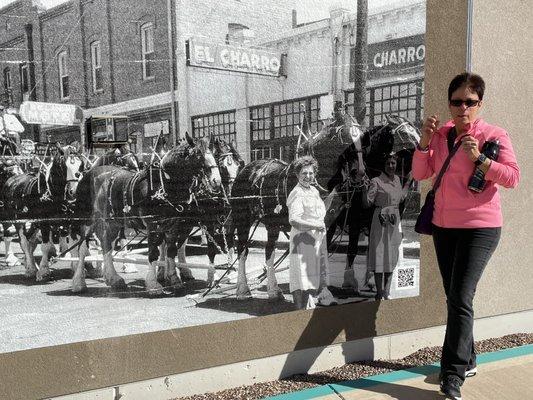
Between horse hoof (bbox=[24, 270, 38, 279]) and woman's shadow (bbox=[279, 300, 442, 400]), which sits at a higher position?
horse hoof (bbox=[24, 270, 38, 279])

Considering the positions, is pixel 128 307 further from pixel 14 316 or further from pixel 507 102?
pixel 507 102

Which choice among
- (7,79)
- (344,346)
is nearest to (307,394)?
(344,346)

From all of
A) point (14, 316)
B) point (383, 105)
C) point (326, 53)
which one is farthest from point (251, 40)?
point (14, 316)

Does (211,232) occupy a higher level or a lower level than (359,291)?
higher

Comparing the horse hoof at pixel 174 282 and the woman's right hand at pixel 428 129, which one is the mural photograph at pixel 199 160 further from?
the woman's right hand at pixel 428 129

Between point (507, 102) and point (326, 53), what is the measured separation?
5.59ft

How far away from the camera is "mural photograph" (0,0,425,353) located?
2.89 m

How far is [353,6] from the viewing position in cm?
355

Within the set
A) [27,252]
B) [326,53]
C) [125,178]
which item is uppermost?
[326,53]

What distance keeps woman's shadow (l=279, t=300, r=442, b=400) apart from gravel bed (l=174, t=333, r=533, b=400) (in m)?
→ 0.02

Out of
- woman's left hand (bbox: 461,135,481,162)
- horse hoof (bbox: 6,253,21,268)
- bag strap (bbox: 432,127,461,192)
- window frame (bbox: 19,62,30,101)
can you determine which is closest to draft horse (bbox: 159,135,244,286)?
horse hoof (bbox: 6,253,21,268)

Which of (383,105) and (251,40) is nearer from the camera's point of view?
(251,40)

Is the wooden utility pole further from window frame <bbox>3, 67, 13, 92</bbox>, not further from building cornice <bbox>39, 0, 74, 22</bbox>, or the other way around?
window frame <bbox>3, 67, 13, 92</bbox>

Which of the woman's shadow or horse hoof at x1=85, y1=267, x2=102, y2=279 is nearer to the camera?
horse hoof at x1=85, y1=267, x2=102, y2=279
